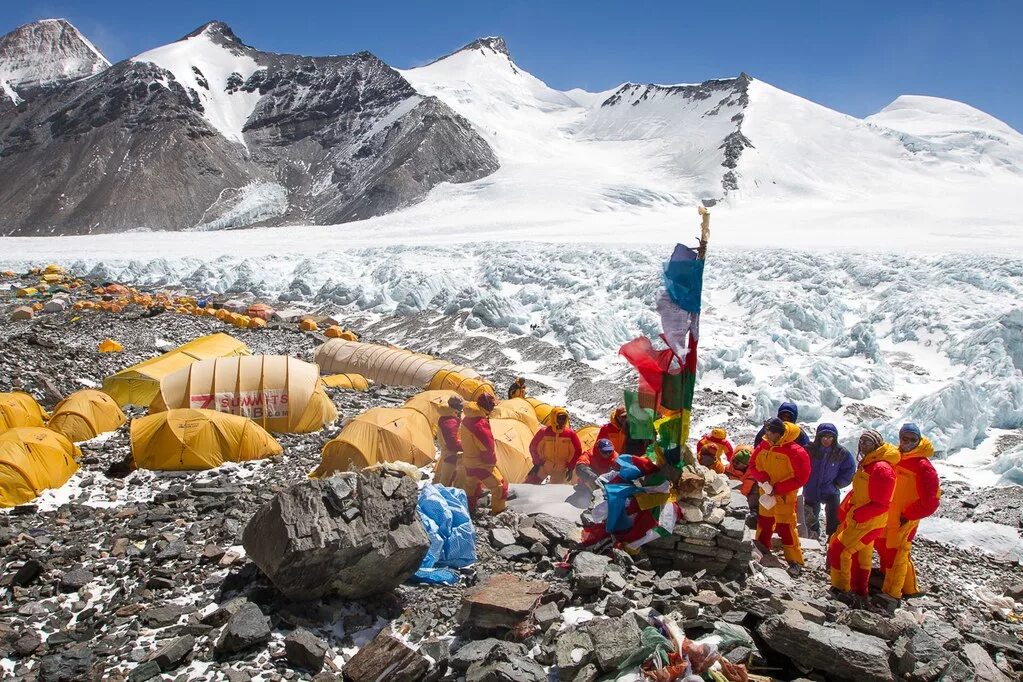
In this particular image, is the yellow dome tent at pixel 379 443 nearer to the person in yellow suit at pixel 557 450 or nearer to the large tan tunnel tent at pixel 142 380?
the person in yellow suit at pixel 557 450

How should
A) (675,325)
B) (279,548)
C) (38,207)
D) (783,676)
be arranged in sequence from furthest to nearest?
(38,207) < (675,325) < (279,548) < (783,676)

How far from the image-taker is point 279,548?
5285 millimetres

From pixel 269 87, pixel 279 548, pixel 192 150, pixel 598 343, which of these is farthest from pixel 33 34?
pixel 279 548

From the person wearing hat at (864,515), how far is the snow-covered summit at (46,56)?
12843 centimetres

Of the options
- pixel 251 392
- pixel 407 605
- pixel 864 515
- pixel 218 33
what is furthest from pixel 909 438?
pixel 218 33

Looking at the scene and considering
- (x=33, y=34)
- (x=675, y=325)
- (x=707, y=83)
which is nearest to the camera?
(x=675, y=325)

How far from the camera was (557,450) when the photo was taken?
9.14 m

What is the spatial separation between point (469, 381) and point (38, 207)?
7135cm

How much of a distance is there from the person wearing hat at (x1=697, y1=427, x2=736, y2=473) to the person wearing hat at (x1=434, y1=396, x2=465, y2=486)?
328 centimetres

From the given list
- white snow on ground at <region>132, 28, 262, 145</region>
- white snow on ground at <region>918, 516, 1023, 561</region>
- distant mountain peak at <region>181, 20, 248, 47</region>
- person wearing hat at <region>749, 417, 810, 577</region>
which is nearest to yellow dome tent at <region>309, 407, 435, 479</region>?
person wearing hat at <region>749, 417, 810, 577</region>

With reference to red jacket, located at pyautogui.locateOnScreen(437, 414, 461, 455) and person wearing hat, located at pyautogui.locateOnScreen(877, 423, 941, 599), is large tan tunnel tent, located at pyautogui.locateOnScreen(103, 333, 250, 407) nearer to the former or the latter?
red jacket, located at pyautogui.locateOnScreen(437, 414, 461, 455)

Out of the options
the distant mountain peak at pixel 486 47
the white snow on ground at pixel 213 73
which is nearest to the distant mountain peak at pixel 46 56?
the white snow on ground at pixel 213 73

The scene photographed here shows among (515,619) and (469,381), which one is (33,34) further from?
(515,619)

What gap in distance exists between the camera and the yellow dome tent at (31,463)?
7957 millimetres
